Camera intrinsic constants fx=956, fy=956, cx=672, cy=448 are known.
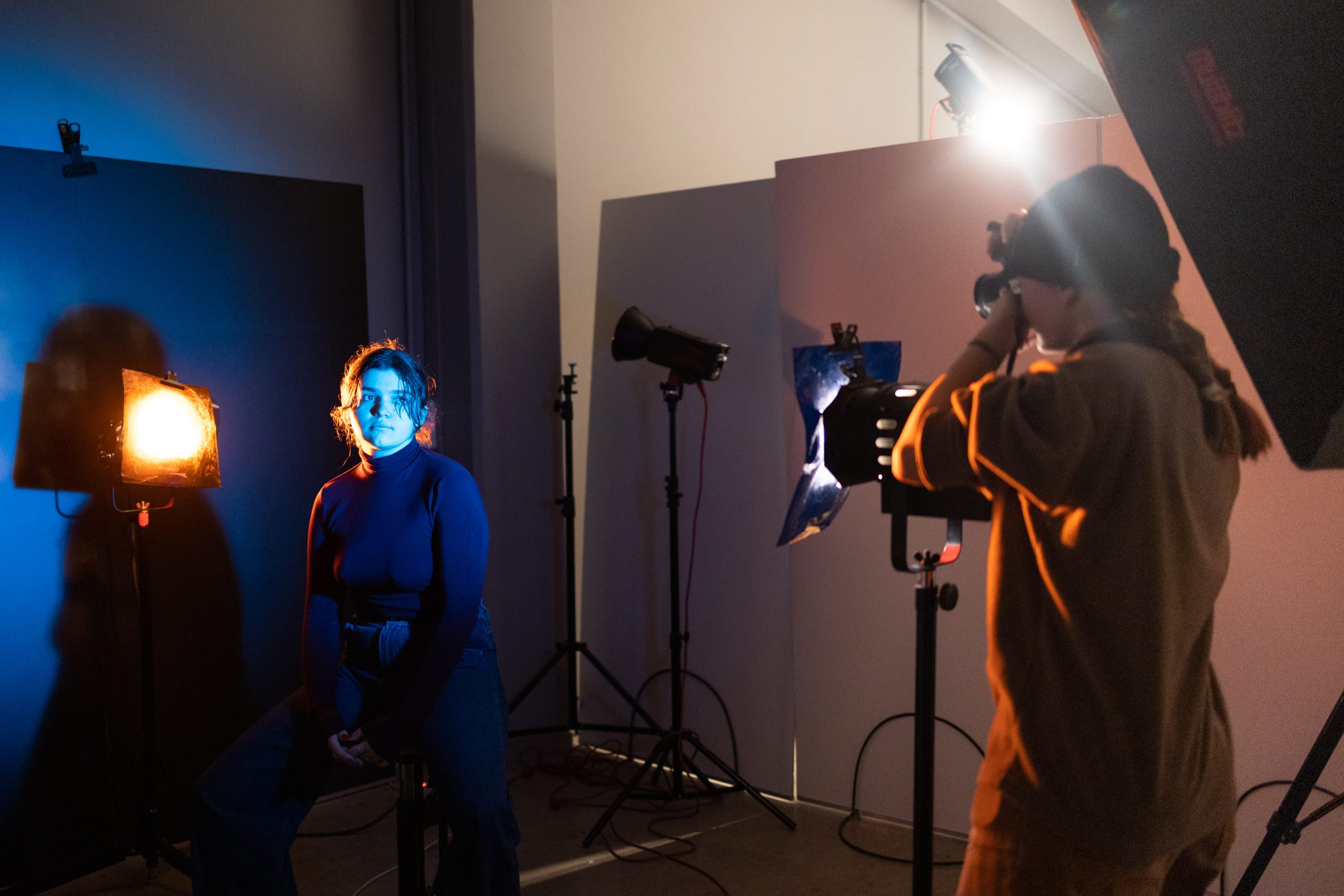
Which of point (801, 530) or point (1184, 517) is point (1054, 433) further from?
point (801, 530)

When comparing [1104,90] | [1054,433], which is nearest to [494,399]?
[1054,433]

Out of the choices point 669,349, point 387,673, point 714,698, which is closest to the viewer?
point 387,673

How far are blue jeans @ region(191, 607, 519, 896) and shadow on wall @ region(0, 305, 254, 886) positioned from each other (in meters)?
0.81

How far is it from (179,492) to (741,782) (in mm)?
1875

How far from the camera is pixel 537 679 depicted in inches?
131

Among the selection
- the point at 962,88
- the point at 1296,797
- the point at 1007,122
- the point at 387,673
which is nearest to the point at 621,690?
the point at 387,673

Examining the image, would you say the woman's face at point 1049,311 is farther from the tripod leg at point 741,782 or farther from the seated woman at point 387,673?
the tripod leg at point 741,782

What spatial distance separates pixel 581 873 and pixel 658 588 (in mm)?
1041

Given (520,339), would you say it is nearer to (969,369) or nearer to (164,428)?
(164,428)

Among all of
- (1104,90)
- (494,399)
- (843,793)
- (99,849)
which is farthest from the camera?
(1104,90)

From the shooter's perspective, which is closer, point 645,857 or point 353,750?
point 353,750

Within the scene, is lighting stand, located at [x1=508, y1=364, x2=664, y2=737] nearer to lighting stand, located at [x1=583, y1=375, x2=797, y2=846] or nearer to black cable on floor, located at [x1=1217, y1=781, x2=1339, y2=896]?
lighting stand, located at [x1=583, y1=375, x2=797, y2=846]

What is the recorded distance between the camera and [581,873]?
2.60m

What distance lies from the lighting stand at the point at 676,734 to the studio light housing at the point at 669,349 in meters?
0.07
